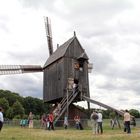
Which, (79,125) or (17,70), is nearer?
(79,125)

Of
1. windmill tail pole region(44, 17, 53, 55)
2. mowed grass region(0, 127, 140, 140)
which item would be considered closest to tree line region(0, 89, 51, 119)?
windmill tail pole region(44, 17, 53, 55)

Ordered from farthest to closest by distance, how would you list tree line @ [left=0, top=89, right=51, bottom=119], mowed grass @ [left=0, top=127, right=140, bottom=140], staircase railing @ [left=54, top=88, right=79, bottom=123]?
1. tree line @ [left=0, top=89, right=51, bottom=119]
2. staircase railing @ [left=54, top=88, right=79, bottom=123]
3. mowed grass @ [left=0, top=127, right=140, bottom=140]

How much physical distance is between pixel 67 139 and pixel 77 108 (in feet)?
79.7

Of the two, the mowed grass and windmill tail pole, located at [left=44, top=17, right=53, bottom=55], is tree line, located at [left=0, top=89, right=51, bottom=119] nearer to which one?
windmill tail pole, located at [left=44, top=17, right=53, bottom=55]

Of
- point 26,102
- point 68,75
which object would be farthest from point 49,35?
point 26,102

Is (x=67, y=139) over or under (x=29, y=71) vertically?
under

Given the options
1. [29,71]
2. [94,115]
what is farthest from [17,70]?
[94,115]

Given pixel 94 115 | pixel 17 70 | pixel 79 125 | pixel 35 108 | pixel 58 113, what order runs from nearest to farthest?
1. pixel 94 115
2. pixel 79 125
3. pixel 58 113
4. pixel 17 70
5. pixel 35 108

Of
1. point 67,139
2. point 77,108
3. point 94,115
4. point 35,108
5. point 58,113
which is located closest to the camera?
point 67,139

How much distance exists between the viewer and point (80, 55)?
44688 millimetres

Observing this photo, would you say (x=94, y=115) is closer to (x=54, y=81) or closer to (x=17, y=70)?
(x=54, y=81)

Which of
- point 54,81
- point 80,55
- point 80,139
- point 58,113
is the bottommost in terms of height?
point 80,139

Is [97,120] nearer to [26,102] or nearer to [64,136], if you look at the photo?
[64,136]

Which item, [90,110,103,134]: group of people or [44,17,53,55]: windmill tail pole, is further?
[44,17,53,55]: windmill tail pole
